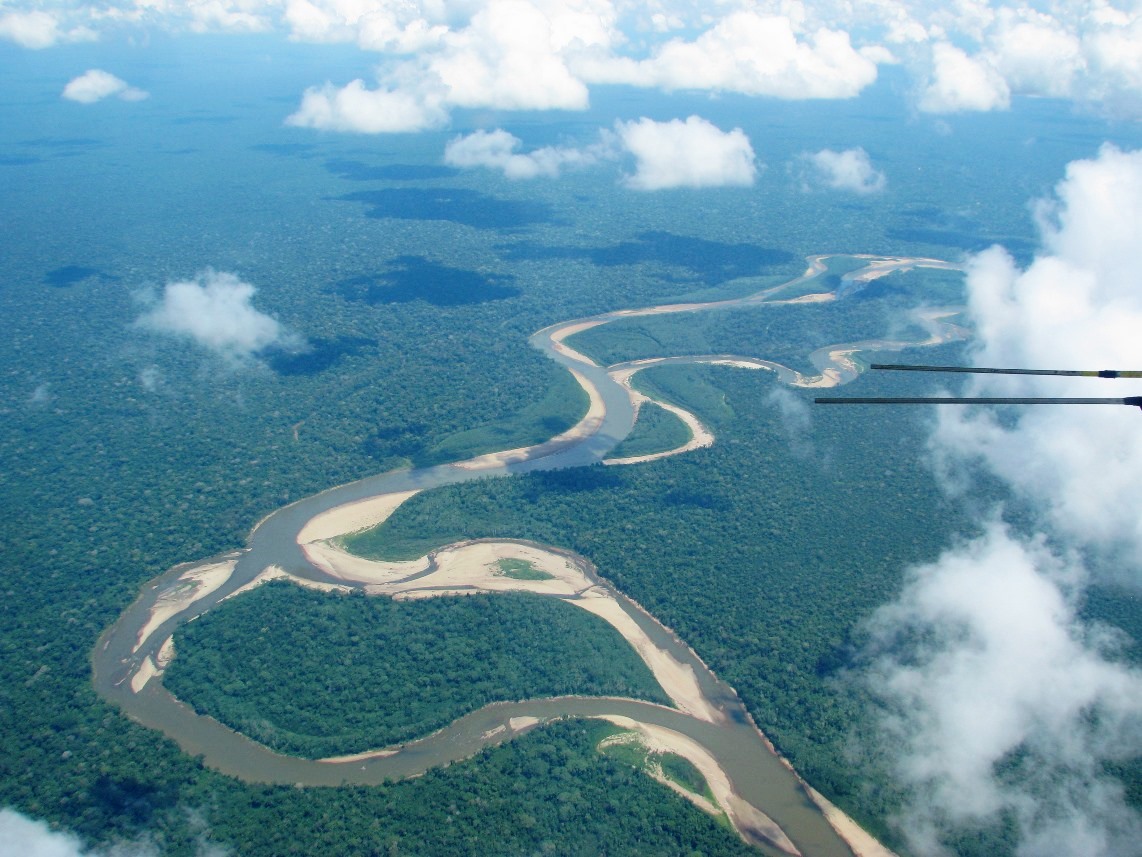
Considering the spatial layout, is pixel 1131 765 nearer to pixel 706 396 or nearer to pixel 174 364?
pixel 706 396

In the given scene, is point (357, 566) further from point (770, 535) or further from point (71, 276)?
point (71, 276)

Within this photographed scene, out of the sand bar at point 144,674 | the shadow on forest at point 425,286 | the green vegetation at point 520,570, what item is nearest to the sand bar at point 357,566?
the green vegetation at point 520,570

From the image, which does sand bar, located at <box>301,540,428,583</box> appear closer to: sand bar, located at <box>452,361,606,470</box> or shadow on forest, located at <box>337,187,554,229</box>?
sand bar, located at <box>452,361,606,470</box>

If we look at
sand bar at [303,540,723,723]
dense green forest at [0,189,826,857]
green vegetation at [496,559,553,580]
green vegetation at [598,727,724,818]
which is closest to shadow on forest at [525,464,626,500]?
sand bar at [303,540,723,723]

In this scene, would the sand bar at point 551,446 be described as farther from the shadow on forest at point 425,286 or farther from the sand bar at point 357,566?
the shadow on forest at point 425,286

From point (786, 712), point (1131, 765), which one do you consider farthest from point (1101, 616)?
point (786, 712)
